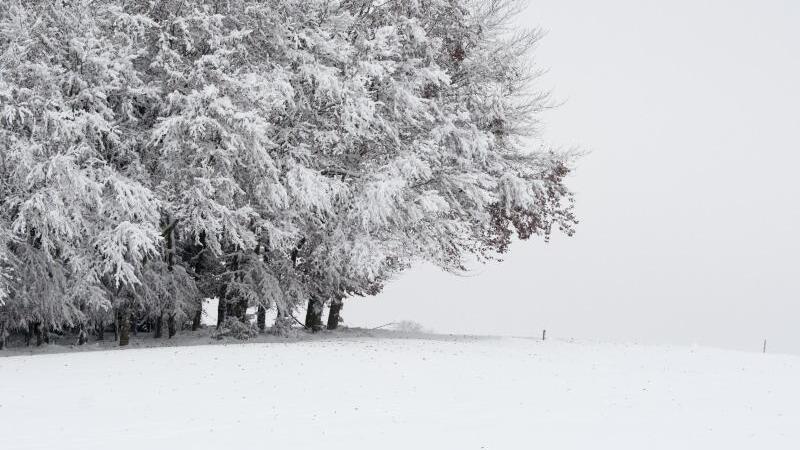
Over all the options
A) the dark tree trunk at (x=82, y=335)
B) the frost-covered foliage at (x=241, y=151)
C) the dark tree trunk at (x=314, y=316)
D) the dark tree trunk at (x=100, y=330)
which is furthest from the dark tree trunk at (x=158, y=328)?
the dark tree trunk at (x=314, y=316)

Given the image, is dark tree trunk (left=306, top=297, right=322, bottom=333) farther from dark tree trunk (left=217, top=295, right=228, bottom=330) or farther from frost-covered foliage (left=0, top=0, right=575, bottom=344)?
dark tree trunk (left=217, top=295, right=228, bottom=330)

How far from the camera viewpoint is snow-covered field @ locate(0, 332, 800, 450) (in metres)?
11.0

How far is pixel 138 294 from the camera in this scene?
67.6ft

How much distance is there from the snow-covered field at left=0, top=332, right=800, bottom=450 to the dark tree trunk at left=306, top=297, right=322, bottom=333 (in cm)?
563

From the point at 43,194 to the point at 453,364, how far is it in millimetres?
9473

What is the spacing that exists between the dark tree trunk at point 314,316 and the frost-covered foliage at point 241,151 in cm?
46

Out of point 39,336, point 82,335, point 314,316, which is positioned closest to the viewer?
point 39,336

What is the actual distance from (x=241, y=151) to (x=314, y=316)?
8.05 metres

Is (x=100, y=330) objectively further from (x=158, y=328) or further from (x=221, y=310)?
(x=221, y=310)

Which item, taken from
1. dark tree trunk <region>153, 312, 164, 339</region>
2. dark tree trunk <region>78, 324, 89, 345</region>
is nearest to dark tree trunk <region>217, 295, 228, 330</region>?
dark tree trunk <region>153, 312, 164, 339</region>

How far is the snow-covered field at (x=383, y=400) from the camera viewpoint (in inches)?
431

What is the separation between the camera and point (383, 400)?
13.3 metres

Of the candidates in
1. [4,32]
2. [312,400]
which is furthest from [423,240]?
[4,32]

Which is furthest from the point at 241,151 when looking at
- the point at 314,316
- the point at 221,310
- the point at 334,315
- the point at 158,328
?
the point at 334,315
